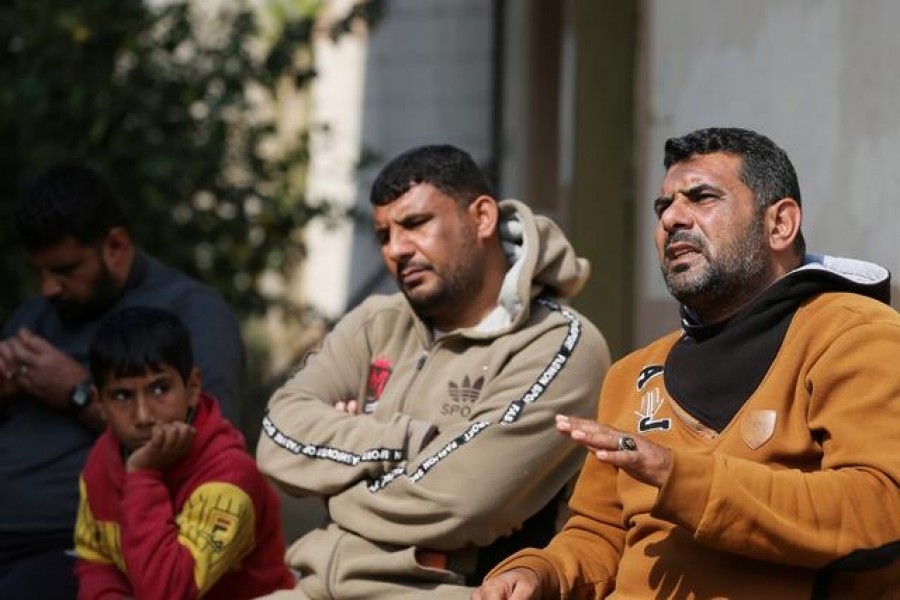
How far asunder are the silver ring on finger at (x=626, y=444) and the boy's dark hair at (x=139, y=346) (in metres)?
1.94

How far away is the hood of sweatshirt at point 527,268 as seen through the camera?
15.6 feet

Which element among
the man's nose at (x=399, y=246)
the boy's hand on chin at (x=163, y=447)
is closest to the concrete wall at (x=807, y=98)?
the man's nose at (x=399, y=246)

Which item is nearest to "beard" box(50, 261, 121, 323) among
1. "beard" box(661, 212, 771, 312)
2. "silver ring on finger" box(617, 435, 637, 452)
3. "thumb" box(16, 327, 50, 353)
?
"thumb" box(16, 327, 50, 353)

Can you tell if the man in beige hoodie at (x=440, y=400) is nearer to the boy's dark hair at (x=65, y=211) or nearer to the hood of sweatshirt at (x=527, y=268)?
the hood of sweatshirt at (x=527, y=268)

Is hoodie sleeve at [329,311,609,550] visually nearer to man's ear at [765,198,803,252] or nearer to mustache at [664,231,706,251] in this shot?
mustache at [664,231,706,251]

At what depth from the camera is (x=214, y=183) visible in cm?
925

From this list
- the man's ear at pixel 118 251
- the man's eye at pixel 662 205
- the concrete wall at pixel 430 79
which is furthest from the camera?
the concrete wall at pixel 430 79

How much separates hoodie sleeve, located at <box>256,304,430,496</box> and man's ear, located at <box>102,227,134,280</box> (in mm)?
877

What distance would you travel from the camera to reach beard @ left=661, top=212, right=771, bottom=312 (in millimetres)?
3709

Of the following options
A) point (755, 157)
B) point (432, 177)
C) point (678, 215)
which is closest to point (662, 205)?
point (678, 215)

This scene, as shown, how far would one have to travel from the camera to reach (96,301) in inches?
222

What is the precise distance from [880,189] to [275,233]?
541 cm

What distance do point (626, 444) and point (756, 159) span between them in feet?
2.66

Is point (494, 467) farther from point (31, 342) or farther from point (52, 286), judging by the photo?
point (52, 286)
